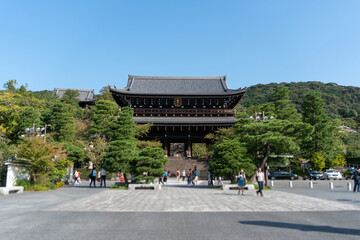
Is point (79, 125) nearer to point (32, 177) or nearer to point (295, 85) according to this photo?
point (32, 177)

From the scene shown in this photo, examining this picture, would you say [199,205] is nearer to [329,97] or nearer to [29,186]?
[29,186]

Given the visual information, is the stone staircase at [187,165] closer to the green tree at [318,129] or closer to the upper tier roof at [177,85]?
the upper tier roof at [177,85]

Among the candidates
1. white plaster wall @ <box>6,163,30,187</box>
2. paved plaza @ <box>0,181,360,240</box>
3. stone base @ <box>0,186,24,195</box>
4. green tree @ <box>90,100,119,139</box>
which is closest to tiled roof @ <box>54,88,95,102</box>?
green tree @ <box>90,100,119,139</box>

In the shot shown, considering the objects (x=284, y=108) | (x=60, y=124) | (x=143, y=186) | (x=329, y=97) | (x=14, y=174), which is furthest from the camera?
(x=329, y=97)

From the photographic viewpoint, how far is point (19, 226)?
673cm

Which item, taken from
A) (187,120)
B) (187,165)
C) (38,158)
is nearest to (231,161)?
(38,158)

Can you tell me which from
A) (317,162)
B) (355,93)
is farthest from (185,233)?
(355,93)

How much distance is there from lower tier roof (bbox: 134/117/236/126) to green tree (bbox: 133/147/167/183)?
16305 millimetres

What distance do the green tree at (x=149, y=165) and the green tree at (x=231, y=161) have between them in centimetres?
426

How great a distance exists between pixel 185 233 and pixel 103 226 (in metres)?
2.42

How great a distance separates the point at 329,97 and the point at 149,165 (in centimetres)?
12117

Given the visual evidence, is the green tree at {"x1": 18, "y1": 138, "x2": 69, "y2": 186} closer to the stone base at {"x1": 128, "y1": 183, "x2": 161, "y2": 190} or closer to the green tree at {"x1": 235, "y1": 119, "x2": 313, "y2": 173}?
the stone base at {"x1": 128, "y1": 183, "x2": 161, "y2": 190}

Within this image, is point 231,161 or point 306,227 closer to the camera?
point 306,227

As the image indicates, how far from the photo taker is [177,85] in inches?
1700
